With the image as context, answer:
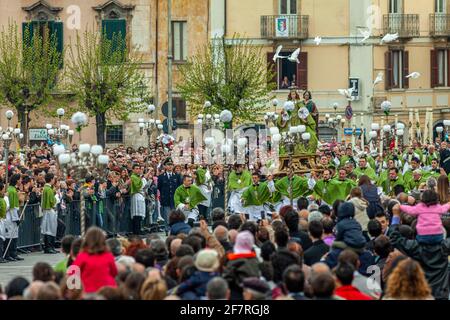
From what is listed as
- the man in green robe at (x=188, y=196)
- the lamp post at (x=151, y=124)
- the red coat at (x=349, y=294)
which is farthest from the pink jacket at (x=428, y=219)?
the lamp post at (x=151, y=124)

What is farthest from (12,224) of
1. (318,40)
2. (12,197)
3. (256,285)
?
(318,40)

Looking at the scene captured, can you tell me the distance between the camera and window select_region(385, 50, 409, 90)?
217ft

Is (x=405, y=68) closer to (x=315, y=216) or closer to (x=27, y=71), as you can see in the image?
(x=27, y=71)

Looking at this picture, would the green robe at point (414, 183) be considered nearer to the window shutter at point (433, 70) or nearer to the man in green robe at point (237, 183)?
the man in green robe at point (237, 183)

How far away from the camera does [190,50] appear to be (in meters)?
64.8

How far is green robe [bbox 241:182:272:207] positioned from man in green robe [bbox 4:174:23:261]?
4850mm

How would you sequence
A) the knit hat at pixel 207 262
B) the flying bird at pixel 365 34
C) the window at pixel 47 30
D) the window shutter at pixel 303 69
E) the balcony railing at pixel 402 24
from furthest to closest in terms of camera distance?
the balcony railing at pixel 402 24 → the window shutter at pixel 303 69 → the window at pixel 47 30 → the flying bird at pixel 365 34 → the knit hat at pixel 207 262

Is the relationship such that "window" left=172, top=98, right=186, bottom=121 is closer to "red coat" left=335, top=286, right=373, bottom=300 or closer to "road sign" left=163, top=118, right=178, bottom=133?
"road sign" left=163, top=118, right=178, bottom=133

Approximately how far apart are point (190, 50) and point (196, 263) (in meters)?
46.5

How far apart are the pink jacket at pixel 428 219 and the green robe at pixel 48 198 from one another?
13.6 meters

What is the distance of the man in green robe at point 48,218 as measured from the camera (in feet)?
A: 115

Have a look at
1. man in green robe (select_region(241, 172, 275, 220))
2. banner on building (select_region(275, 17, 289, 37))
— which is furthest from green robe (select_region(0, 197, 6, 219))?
banner on building (select_region(275, 17, 289, 37))

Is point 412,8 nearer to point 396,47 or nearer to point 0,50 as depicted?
point 396,47

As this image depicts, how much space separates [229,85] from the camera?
58.4 m
